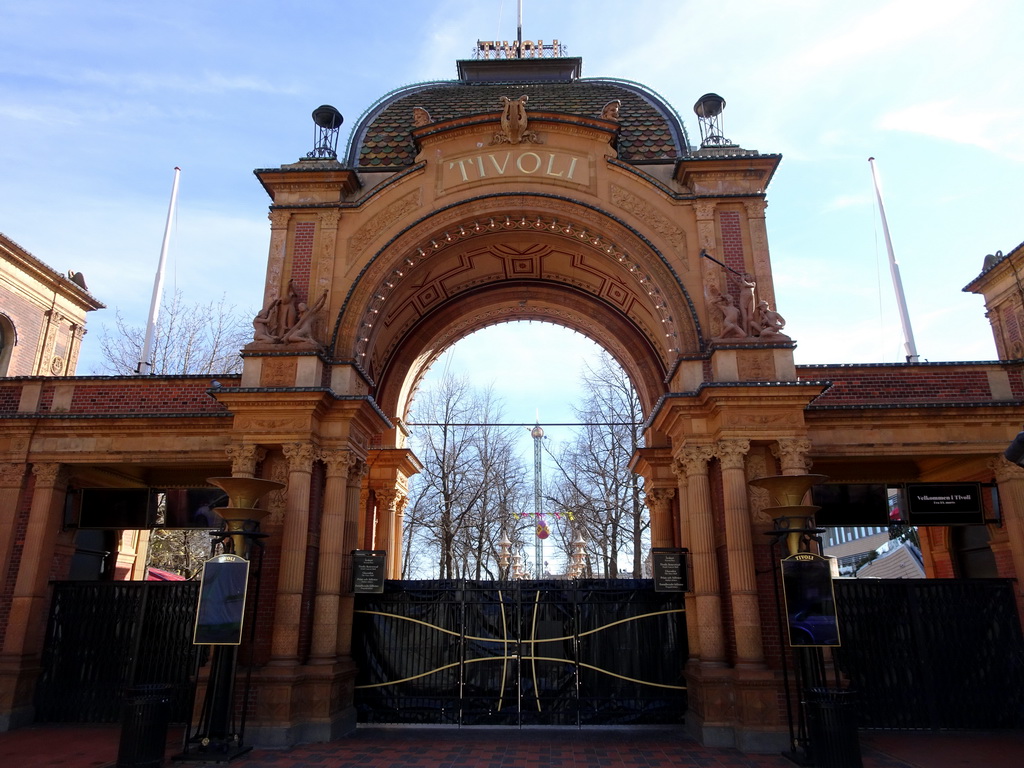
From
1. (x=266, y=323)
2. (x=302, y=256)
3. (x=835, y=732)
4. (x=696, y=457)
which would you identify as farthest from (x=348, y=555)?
(x=835, y=732)

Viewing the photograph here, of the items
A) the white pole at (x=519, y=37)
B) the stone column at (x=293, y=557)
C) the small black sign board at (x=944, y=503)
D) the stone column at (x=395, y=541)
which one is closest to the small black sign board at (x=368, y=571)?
the stone column at (x=293, y=557)

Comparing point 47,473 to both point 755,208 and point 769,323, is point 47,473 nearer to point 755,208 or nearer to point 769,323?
point 769,323

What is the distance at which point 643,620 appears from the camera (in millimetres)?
12062

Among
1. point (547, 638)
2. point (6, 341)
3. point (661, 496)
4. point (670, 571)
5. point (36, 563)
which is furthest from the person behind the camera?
point (6, 341)

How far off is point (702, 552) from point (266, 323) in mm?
8784

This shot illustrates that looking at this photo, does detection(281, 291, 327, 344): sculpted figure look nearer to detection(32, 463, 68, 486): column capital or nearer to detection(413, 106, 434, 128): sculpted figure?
detection(413, 106, 434, 128): sculpted figure

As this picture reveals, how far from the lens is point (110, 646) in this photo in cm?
1221

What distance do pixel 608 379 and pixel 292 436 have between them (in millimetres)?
19905

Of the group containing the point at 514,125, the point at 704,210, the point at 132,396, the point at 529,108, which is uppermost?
the point at 529,108

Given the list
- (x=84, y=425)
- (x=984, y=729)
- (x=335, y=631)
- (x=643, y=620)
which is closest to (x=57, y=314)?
(x=84, y=425)

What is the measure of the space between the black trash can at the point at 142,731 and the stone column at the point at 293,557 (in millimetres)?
2142

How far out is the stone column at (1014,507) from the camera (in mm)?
11602

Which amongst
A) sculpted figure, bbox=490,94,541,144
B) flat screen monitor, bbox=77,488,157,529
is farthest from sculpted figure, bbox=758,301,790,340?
flat screen monitor, bbox=77,488,157,529

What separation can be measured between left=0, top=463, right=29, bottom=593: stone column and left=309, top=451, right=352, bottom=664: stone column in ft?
19.7
